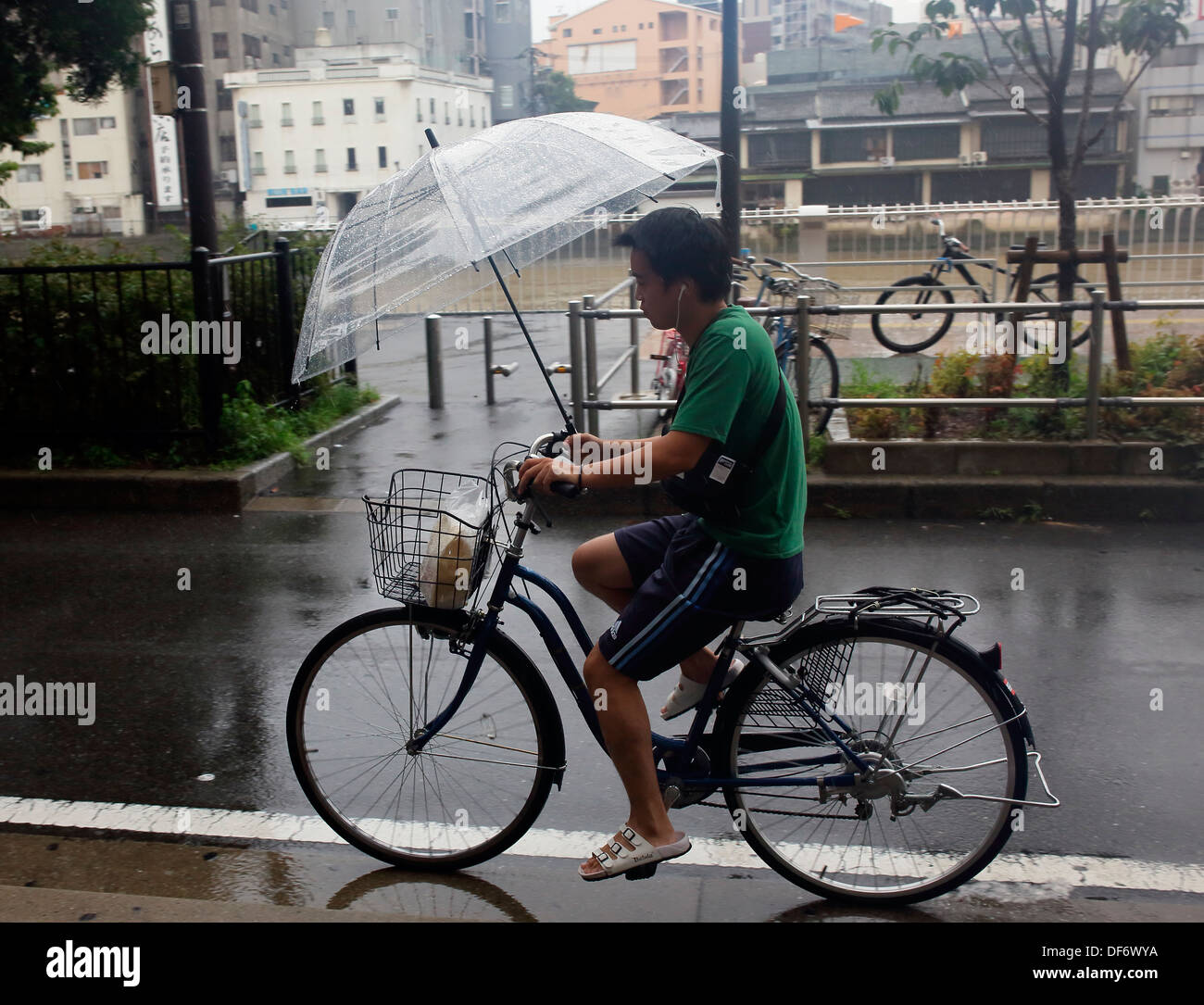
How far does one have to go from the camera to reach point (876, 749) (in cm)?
330

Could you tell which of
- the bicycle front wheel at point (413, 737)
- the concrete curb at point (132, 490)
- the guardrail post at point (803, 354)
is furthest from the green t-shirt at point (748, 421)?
the concrete curb at point (132, 490)

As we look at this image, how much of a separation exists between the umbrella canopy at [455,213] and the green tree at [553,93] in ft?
242

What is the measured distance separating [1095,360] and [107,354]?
6.37 m

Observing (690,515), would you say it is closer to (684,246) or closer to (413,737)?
(684,246)

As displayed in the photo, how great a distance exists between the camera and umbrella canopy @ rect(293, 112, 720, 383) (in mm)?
3299

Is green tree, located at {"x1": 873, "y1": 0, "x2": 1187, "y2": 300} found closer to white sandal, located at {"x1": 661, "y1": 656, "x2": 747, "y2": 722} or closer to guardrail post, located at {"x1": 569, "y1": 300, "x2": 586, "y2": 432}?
guardrail post, located at {"x1": 569, "y1": 300, "x2": 586, "y2": 432}

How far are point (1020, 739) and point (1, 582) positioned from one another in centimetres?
539

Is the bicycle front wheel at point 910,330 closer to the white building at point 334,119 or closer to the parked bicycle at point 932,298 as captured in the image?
the parked bicycle at point 932,298

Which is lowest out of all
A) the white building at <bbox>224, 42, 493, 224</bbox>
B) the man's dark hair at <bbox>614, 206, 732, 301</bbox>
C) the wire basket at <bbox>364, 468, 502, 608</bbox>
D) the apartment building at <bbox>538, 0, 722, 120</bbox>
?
the wire basket at <bbox>364, 468, 502, 608</bbox>

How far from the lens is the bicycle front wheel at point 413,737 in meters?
3.44

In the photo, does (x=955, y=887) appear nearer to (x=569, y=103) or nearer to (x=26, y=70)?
(x=26, y=70)

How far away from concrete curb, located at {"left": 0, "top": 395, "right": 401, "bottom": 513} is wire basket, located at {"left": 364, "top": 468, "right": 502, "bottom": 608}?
4.73 m

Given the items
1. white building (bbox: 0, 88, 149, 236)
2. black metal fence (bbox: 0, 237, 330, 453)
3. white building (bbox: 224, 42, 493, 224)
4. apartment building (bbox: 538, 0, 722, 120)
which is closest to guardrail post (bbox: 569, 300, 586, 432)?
black metal fence (bbox: 0, 237, 330, 453)

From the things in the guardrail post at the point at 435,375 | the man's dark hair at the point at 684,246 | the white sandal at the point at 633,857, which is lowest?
the white sandal at the point at 633,857
